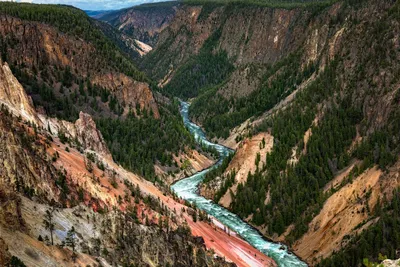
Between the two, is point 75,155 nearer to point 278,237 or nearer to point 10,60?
point 278,237

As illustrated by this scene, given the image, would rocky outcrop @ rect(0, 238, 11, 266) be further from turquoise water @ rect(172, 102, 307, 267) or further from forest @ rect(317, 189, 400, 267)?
turquoise water @ rect(172, 102, 307, 267)

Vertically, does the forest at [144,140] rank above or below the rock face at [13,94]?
below

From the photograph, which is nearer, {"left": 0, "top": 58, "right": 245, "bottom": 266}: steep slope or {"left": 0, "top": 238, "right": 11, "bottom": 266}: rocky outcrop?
{"left": 0, "top": 238, "right": 11, "bottom": 266}: rocky outcrop

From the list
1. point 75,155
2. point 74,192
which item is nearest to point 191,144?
point 75,155

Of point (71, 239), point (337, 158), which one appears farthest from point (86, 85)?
point (71, 239)

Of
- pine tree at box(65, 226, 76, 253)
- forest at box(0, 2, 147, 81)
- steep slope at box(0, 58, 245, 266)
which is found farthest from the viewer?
forest at box(0, 2, 147, 81)

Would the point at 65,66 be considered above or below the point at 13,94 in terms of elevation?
below

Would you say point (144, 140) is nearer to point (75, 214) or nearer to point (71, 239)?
point (75, 214)

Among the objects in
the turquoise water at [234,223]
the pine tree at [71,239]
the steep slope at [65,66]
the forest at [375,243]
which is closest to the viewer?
the pine tree at [71,239]

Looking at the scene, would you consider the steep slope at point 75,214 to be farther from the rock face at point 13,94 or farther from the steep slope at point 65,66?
the steep slope at point 65,66

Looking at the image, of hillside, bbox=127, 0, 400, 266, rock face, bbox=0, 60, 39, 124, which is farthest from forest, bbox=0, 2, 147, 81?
rock face, bbox=0, 60, 39, 124

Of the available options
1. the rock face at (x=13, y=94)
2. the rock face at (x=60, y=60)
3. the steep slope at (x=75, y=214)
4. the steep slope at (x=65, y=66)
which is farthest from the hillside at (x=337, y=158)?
the rock face at (x=13, y=94)
